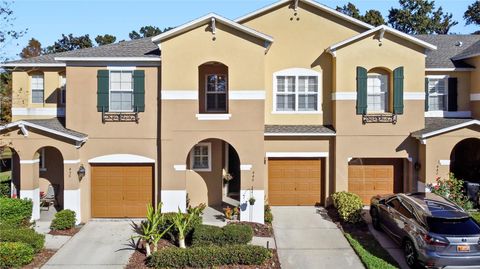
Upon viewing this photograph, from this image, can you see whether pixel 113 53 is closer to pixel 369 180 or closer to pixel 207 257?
pixel 207 257

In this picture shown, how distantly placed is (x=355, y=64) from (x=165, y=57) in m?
7.99

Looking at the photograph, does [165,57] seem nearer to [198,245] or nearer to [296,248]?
[198,245]

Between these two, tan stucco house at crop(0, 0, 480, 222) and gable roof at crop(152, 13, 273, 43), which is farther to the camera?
tan stucco house at crop(0, 0, 480, 222)

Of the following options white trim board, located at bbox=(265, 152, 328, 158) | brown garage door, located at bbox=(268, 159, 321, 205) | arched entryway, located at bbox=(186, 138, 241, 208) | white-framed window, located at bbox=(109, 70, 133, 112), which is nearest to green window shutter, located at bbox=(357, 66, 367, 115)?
white trim board, located at bbox=(265, 152, 328, 158)

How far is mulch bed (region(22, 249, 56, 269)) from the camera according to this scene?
518 inches

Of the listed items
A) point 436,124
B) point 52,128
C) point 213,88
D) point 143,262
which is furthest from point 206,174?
point 436,124

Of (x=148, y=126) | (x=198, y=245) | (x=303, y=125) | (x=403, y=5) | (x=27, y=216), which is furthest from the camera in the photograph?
(x=403, y=5)

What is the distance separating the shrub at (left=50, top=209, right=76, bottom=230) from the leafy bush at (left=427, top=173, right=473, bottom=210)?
46.2 feet

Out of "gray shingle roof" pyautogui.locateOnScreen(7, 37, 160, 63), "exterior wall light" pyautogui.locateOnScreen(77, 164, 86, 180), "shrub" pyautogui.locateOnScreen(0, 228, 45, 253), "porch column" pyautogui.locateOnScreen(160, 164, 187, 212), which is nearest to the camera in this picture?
"shrub" pyautogui.locateOnScreen(0, 228, 45, 253)

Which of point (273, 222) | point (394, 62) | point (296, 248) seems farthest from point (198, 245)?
point (394, 62)

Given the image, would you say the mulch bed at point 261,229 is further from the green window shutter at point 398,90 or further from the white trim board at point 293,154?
the green window shutter at point 398,90

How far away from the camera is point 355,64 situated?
1870cm

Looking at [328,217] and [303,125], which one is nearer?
[328,217]

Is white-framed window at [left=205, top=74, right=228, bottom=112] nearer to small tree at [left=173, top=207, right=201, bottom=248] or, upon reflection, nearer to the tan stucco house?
the tan stucco house
